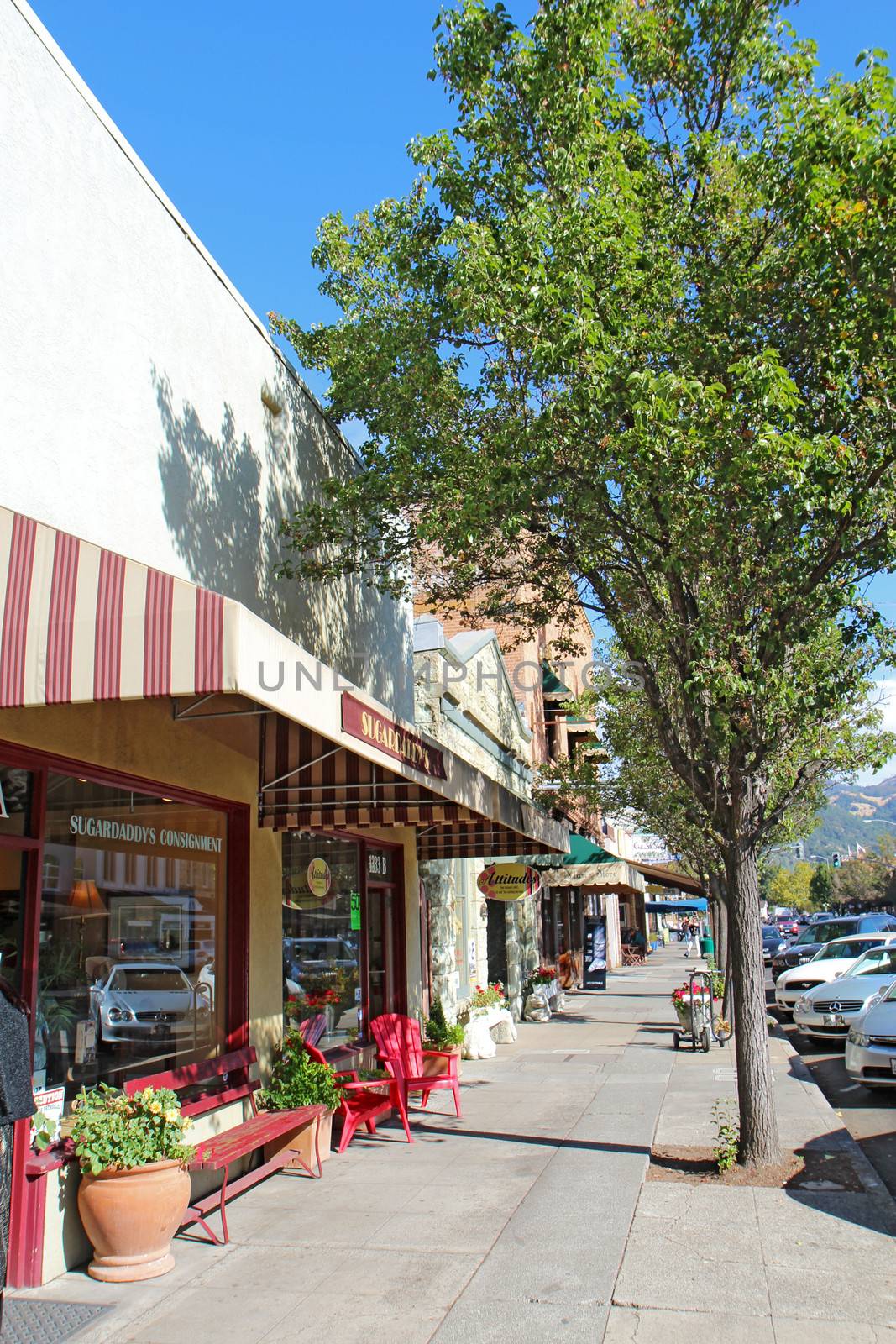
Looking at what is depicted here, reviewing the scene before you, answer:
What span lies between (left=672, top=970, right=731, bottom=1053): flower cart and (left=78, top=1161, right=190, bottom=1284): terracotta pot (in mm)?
10471

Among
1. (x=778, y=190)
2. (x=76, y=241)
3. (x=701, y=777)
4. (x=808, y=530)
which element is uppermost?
(x=778, y=190)

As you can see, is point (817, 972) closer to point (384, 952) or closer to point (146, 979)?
point (384, 952)

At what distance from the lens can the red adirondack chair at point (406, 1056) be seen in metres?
9.62

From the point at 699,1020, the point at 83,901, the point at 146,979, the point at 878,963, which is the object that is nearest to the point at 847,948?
the point at 878,963

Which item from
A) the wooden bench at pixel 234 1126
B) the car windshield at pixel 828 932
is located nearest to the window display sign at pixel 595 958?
the car windshield at pixel 828 932

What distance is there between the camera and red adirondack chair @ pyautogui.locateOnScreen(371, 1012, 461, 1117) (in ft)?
31.6

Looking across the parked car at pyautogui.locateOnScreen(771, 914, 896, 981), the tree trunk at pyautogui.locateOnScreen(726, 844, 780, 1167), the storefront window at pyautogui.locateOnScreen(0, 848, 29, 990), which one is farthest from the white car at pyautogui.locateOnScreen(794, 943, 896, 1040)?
the storefront window at pyautogui.locateOnScreen(0, 848, 29, 990)

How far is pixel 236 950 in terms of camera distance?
27.6ft

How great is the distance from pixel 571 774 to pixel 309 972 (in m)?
11.5

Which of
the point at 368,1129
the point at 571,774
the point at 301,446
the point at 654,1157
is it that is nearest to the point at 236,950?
the point at 368,1129

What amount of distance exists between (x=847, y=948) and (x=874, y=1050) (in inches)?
430

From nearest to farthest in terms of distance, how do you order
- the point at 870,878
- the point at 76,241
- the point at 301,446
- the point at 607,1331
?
the point at 607,1331, the point at 76,241, the point at 301,446, the point at 870,878

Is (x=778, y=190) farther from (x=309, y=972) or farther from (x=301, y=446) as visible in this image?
(x=309, y=972)

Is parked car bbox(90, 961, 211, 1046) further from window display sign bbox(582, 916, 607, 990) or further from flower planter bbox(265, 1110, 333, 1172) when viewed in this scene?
window display sign bbox(582, 916, 607, 990)
